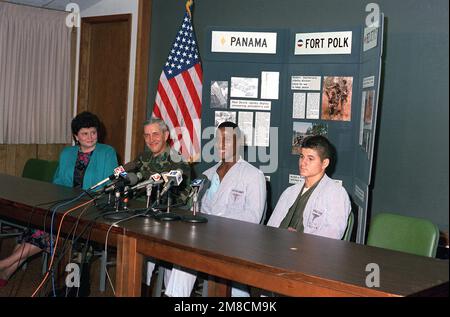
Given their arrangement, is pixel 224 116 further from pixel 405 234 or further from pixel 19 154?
pixel 19 154

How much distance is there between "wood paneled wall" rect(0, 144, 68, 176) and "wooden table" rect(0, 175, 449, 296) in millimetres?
3192

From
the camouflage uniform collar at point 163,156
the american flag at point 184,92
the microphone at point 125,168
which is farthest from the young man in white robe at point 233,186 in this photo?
the american flag at point 184,92

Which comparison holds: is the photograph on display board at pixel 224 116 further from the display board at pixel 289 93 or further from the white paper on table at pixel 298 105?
the white paper on table at pixel 298 105

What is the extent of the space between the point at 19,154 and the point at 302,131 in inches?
129

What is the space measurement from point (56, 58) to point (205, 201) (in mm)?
3401

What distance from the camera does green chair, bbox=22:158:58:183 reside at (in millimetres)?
4805

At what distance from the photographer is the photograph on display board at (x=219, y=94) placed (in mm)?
4719

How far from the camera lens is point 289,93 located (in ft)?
14.9

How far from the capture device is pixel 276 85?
4.58 metres

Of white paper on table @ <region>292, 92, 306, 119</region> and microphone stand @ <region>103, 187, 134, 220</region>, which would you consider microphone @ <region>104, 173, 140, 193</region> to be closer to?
microphone stand @ <region>103, 187, 134, 220</region>

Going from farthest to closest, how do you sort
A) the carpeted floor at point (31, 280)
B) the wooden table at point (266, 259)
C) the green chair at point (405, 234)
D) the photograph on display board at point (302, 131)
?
the photograph on display board at point (302, 131) → the carpeted floor at point (31, 280) → the green chair at point (405, 234) → the wooden table at point (266, 259)

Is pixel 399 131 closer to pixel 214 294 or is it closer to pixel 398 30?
pixel 398 30

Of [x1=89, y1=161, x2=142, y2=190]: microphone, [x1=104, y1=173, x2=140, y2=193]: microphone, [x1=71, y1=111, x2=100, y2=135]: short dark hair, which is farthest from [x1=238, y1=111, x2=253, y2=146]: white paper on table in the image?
[x1=104, y1=173, x2=140, y2=193]: microphone

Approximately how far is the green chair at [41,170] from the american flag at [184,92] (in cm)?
114
